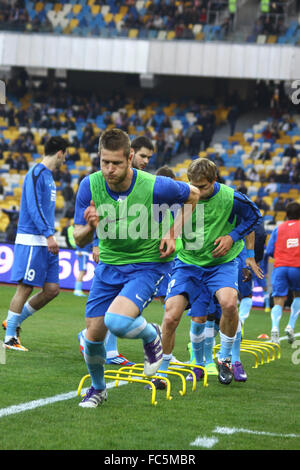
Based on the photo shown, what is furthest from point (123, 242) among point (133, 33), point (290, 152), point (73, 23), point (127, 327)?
point (73, 23)

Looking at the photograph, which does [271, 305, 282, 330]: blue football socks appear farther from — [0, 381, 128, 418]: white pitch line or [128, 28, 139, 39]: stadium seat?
[128, 28, 139, 39]: stadium seat

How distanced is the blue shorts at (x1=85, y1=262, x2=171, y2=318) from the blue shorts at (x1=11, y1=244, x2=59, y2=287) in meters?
2.85

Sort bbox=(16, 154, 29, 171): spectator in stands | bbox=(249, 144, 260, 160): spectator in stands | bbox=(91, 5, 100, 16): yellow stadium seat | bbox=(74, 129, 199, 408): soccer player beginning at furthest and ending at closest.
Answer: bbox=(91, 5, 100, 16): yellow stadium seat
bbox=(16, 154, 29, 171): spectator in stands
bbox=(249, 144, 260, 160): spectator in stands
bbox=(74, 129, 199, 408): soccer player

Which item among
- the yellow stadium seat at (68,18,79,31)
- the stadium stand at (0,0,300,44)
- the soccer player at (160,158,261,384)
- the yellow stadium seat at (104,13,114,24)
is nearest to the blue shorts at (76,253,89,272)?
the soccer player at (160,158,261,384)

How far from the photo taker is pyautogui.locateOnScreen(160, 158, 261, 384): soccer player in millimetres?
7309

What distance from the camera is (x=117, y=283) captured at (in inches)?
228

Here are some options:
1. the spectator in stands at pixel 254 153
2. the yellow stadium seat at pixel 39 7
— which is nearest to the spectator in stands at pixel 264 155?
the spectator in stands at pixel 254 153

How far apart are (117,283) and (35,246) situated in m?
3.18

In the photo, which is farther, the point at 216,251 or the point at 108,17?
the point at 108,17

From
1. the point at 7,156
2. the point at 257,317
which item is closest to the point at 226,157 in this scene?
the point at 7,156

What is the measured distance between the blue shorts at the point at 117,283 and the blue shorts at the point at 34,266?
9.36 ft

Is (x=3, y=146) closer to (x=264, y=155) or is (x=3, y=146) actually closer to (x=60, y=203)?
(x=60, y=203)

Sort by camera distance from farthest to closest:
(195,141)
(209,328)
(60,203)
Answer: (195,141) → (60,203) → (209,328)

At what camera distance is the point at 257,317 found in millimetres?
16516
